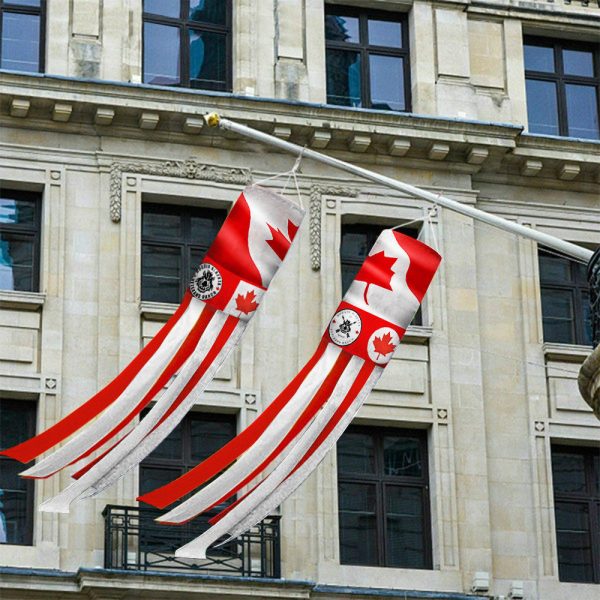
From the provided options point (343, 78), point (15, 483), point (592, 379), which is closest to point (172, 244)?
point (343, 78)

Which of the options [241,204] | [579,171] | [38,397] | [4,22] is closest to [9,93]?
[4,22]

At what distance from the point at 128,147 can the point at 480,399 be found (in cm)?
692

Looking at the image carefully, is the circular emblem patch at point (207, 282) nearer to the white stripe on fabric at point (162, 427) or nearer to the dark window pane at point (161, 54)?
the white stripe on fabric at point (162, 427)

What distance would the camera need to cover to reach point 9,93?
34.7 m

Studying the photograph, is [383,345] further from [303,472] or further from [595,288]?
[595,288]

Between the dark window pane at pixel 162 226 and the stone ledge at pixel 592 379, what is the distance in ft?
38.6

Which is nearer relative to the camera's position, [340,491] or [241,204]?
[241,204]

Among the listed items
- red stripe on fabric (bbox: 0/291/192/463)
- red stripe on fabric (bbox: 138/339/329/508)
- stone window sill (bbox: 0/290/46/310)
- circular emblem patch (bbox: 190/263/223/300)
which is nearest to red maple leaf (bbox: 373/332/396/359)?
red stripe on fabric (bbox: 138/339/329/508)

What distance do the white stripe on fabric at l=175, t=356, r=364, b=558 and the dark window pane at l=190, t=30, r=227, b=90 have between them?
9.32 metres

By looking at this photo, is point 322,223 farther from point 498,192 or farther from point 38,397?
point 38,397

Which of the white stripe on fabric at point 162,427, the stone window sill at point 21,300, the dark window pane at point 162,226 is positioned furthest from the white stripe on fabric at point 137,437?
the dark window pane at point 162,226

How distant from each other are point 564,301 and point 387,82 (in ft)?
15.6

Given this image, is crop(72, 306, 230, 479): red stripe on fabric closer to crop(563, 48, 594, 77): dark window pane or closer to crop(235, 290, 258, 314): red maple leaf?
crop(235, 290, 258, 314): red maple leaf

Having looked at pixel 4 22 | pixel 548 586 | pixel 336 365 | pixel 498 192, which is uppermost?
pixel 4 22
